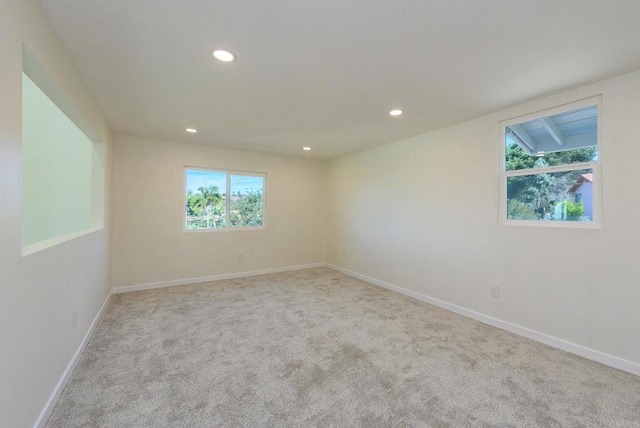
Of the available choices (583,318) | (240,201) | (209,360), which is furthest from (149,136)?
(583,318)

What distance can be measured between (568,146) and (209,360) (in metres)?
3.77

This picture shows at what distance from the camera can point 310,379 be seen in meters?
2.06

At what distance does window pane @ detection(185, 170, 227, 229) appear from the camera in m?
4.73

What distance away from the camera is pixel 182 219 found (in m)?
4.59

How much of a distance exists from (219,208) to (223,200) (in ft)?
0.53

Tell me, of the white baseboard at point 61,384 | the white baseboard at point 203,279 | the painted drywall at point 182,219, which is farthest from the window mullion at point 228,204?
the white baseboard at point 61,384

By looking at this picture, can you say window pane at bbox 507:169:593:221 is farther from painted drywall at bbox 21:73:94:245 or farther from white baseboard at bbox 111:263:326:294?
painted drywall at bbox 21:73:94:245

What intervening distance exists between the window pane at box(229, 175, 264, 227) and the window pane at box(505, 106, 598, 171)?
4018 millimetres

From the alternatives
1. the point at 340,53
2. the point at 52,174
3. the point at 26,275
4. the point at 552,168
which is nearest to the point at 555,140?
the point at 552,168

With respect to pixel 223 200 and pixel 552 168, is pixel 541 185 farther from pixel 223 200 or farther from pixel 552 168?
→ pixel 223 200

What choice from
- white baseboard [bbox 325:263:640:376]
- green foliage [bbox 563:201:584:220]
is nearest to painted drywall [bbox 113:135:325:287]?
white baseboard [bbox 325:263:640:376]

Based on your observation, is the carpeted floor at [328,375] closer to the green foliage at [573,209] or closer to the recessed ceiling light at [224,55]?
the green foliage at [573,209]

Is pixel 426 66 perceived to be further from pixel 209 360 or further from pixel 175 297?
pixel 175 297

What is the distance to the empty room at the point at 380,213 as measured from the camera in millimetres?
1612
